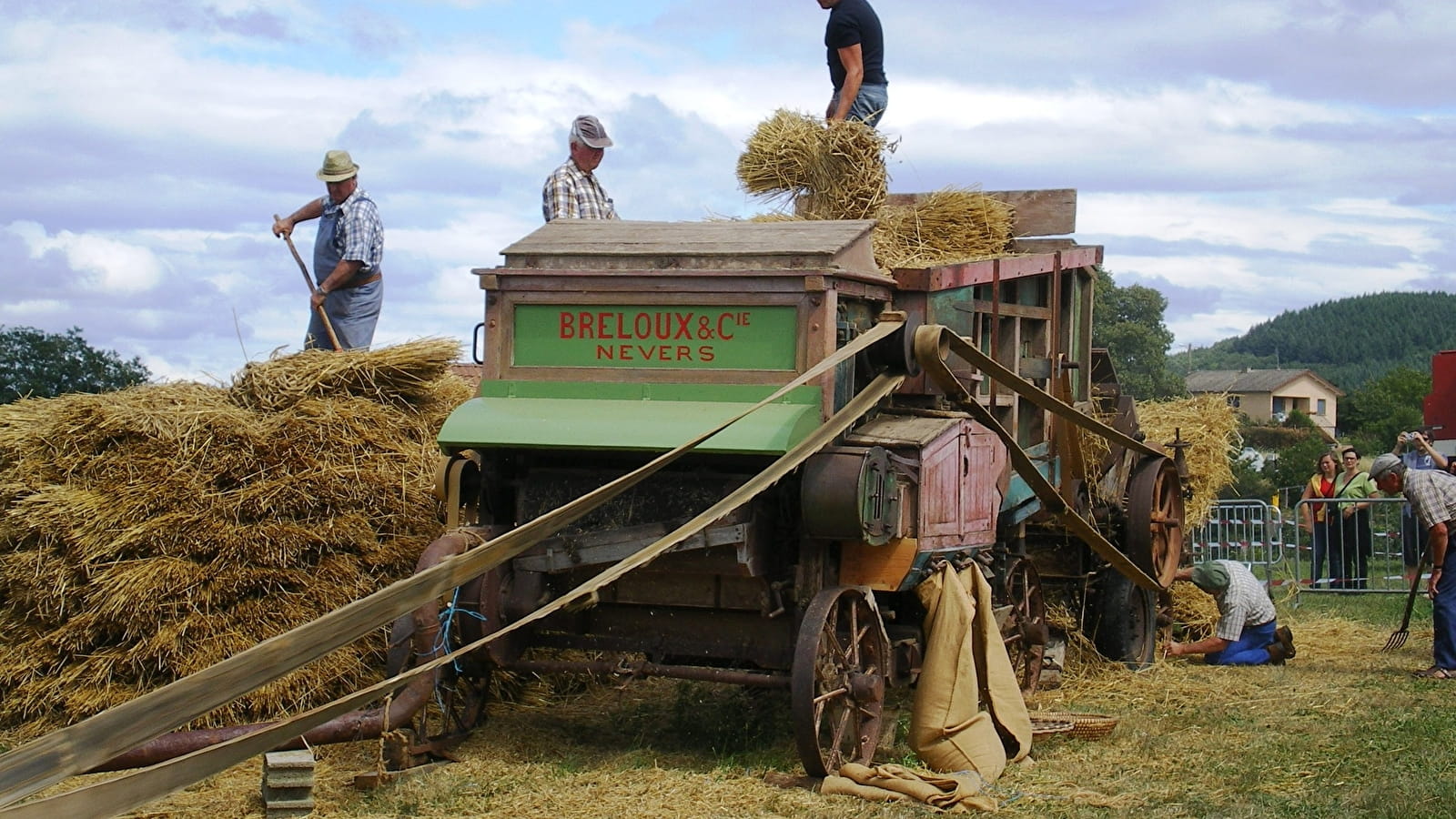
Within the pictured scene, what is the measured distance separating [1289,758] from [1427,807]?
1099mm

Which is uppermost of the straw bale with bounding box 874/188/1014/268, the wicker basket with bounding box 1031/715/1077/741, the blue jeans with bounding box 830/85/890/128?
the blue jeans with bounding box 830/85/890/128

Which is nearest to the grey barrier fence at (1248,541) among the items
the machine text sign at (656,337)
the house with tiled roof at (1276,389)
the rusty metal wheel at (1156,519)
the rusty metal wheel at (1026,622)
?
the rusty metal wheel at (1156,519)

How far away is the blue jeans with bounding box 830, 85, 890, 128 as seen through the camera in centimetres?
984

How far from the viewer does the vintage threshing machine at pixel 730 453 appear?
22.6 ft

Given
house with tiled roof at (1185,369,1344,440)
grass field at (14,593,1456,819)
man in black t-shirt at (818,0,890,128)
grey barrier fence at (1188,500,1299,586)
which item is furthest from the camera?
house with tiled roof at (1185,369,1344,440)

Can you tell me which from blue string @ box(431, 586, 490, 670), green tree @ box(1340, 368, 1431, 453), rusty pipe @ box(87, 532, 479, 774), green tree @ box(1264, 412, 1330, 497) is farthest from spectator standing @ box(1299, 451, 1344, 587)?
green tree @ box(1340, 368, 1431, 453)

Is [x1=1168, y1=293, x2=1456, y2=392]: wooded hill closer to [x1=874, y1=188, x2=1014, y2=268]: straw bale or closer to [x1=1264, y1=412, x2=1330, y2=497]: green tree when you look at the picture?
[x1=1264, y1=412, x2=1330, y2=497]: green tree

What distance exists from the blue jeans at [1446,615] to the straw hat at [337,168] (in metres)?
7.27

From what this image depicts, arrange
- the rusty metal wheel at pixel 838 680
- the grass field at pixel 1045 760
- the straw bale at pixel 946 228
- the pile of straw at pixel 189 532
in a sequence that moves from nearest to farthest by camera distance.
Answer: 1. the grass field at pixel 1045 760
2. the rusty metal wheel at pixel 838 680
3. the pile of straw at pixel 189 532
4. the straw bale at pixel 946 228

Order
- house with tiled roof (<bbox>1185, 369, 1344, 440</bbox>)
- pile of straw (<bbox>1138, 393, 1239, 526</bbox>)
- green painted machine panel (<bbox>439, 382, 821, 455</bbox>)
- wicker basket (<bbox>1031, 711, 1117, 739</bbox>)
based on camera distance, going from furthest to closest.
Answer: house with tiled roof (<bbox>1185, 369, 1344, 440</bbox>), pile of straw (<bbox>1138, 393, 1239, 526</bbox>), wicker basket (<bbox>1031, 711, 1117, 739</bbox>), green painted machine panel (<bbox>439, 382, 821, 455</bbox>)

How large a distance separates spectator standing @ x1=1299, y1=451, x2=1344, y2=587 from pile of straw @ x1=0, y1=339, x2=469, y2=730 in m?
10.7

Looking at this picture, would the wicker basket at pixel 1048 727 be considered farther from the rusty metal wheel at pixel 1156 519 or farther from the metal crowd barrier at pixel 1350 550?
the metal crowd barrier at pixel 1350 550

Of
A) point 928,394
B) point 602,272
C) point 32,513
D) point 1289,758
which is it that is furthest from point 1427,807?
point 32,513

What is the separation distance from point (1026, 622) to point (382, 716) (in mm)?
3839
